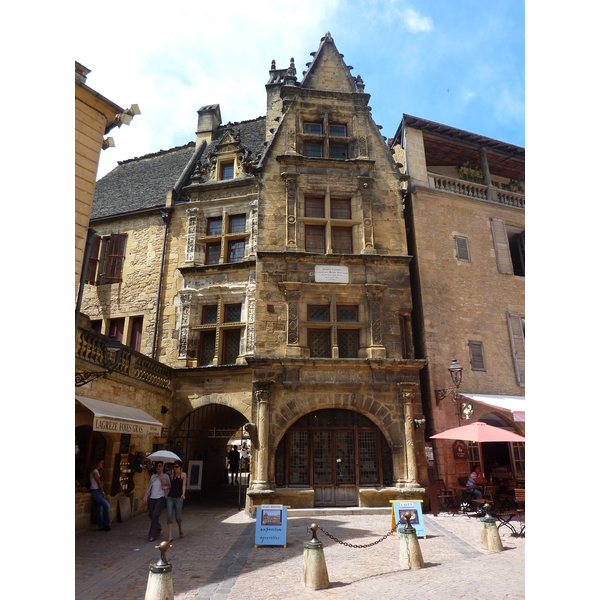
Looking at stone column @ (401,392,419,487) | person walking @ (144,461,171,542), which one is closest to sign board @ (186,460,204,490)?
person walking @ (144,461,171,542)

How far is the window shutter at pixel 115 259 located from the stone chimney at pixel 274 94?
274 inches

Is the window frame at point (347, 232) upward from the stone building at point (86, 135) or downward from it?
upward

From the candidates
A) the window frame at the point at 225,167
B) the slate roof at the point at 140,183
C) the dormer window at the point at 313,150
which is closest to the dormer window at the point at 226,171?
the window frame at the point at 225,167

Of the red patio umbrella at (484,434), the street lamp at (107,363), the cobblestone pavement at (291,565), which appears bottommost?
the cobblestone pavement at (291,565)

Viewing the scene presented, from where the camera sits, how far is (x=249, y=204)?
14.7 m

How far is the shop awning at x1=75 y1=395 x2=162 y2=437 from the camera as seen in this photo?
7.81 meters

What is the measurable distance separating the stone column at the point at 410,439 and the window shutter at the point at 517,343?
4.32 metres

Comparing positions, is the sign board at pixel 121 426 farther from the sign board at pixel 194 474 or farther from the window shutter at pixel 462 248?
the window shutter at pixel 462 248

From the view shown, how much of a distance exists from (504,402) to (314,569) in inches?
340

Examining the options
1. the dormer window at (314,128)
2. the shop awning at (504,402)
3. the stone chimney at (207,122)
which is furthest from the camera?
the stone chimney at (207,122)

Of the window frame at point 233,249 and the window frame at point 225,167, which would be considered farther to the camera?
the window frame at point 225,167

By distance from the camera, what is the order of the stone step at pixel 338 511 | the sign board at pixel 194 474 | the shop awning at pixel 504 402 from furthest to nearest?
A: the sign board at pixel 194 474 < the shop awning at pixel 504 402 < the stone step at pixel 338 511

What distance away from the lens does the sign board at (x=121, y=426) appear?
7.70m
